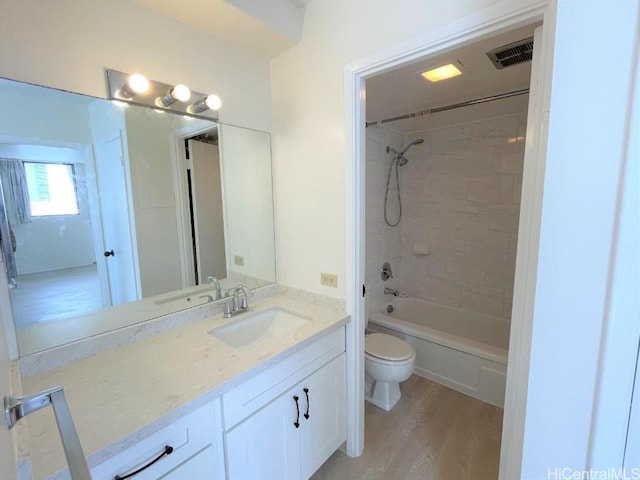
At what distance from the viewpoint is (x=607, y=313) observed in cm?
45

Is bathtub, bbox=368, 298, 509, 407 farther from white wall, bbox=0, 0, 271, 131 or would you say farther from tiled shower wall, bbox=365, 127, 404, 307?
white wall, bbox=0, 0, 271, 131

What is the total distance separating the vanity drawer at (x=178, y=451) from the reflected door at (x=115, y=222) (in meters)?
0.74

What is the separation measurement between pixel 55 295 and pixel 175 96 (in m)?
1.03

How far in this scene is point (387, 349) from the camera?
2.21 metres

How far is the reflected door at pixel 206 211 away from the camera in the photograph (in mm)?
1700

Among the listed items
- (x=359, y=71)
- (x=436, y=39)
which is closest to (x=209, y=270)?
(x=359, y=71)

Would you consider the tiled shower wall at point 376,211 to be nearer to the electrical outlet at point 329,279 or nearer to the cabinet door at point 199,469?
the electrical outlet at point 329,279

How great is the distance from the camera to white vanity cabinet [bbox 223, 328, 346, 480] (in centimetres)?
116

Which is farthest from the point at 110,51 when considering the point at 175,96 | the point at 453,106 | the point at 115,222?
the point at 453,106

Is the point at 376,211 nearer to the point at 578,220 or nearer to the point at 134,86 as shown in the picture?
the point at 134,86

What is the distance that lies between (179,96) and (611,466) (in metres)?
1.82

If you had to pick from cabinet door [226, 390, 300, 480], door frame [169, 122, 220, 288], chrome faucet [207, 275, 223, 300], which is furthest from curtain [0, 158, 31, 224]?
cabinet door [226, 390, 300, 480]

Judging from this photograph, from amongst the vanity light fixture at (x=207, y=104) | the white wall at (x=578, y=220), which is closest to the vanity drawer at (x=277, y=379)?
the white wall at (x=578, y=220)

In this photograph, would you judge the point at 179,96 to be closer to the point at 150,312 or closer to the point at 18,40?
the point at 18,40
